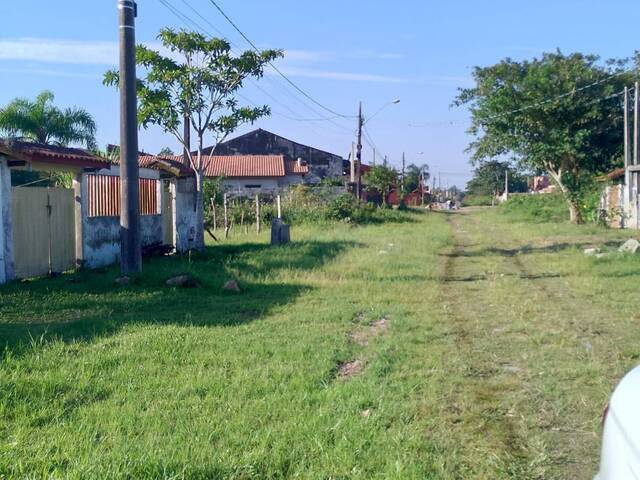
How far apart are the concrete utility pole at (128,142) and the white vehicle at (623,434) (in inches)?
440

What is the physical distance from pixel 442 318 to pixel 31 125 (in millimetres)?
21743

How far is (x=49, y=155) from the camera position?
14039mm

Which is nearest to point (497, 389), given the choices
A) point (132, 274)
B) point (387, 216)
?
point (132, 274)

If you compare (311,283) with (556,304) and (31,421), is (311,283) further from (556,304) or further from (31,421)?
(31,421)

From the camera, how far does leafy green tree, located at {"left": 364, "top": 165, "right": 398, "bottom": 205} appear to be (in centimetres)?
5409

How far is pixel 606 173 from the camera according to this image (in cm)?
3544

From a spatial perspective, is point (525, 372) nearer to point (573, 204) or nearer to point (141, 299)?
point (141, 299)

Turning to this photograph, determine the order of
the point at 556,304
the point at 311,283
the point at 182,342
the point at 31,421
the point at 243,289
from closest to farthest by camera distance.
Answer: the point at 31,421, the point at 182,342, the point at 556,304, the point at 243,289, the point at 311,283

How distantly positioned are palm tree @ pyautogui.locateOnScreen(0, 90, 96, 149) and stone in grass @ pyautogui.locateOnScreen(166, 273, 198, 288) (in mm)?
16202

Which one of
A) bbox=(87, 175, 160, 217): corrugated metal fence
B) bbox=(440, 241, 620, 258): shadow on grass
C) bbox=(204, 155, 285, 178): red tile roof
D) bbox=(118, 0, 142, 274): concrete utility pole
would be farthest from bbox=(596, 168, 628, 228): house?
bbox=(118, 0, 142, 274): concrete utility pole

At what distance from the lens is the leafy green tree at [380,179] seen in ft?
177

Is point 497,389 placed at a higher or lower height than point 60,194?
lower

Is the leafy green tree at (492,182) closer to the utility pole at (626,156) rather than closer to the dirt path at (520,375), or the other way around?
the utility pole at (626,156)

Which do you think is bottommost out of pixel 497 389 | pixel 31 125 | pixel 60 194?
pixel 497 389
